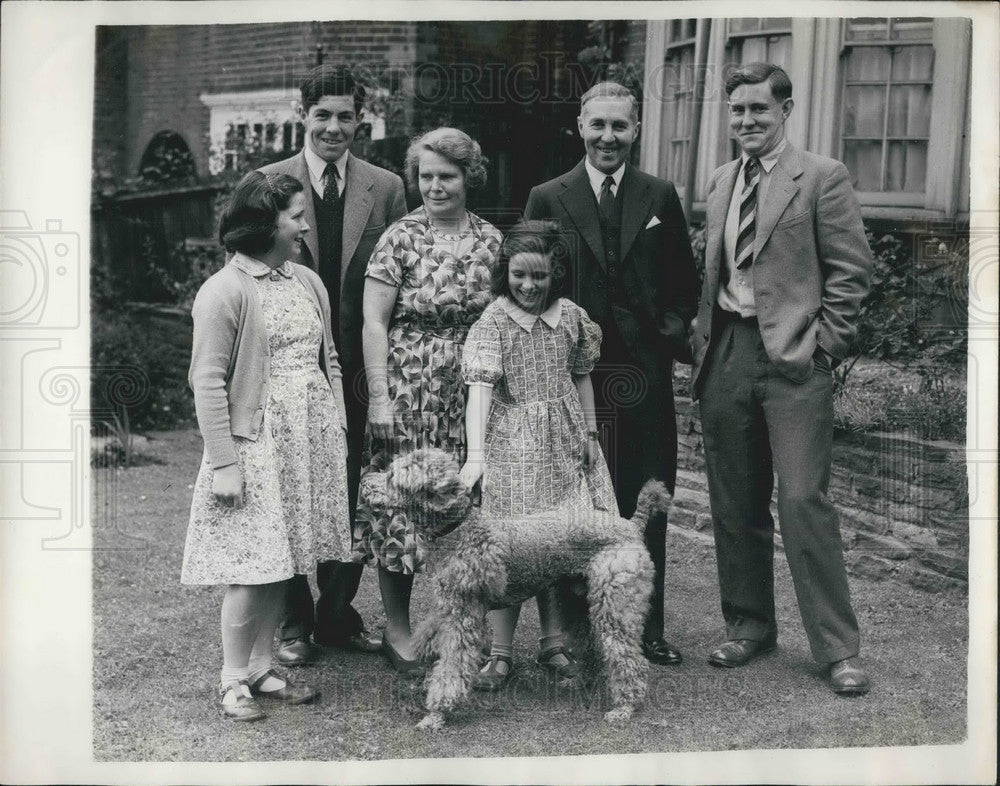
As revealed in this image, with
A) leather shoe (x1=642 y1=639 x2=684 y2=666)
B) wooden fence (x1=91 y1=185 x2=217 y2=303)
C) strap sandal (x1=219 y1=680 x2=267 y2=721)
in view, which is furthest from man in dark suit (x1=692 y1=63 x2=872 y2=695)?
wooden fence (x1=91 y1=185 x2=217 y2=303)

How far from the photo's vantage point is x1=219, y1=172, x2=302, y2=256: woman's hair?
4430 millimetres

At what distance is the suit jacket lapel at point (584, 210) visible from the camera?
491 cm

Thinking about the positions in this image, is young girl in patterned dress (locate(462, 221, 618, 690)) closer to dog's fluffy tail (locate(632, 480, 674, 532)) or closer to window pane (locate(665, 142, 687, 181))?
dog's fluffy tail (locate(632, 480, 674, 532))

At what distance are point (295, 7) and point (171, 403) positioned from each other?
9.81 feet

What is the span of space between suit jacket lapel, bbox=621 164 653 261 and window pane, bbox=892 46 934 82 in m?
1.44

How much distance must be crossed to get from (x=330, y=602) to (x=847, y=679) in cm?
228

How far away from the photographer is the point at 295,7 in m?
4.81

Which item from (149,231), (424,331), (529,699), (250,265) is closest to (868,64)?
(424,331)

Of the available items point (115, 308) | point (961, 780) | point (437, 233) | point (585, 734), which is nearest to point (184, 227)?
point (115, 308)

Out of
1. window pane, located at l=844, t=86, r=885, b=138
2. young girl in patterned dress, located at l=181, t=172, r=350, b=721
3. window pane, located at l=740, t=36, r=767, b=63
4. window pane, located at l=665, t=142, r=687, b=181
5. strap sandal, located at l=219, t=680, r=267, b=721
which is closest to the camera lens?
young girl in patterned dress, located at l=181, t=172, r=350, b=721

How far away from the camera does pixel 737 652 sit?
16.6 ft

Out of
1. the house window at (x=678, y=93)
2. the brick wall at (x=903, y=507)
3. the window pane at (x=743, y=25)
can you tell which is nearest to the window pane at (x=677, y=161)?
Result: the house window at (x=678, y=93)

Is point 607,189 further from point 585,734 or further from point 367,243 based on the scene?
point 585,734

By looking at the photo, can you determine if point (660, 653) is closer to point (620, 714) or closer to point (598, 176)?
point (620, 714)
